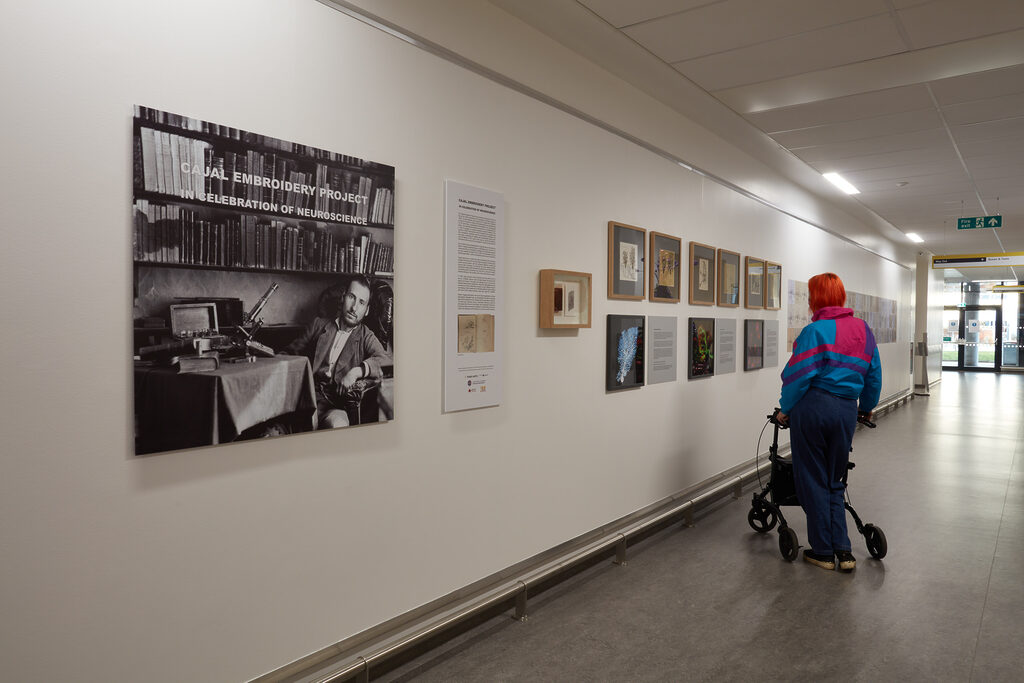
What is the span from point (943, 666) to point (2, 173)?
14.1 ft

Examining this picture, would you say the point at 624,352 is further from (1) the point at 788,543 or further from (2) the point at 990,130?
(2) the point at 990,130

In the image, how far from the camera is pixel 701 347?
6.05 m

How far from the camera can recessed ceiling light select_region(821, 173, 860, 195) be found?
7.95m

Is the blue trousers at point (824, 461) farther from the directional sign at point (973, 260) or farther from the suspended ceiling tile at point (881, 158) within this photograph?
the directional sign at point (973, 260)

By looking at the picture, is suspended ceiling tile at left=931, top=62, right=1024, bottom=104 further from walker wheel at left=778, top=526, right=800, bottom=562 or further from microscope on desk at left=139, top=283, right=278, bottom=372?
microscope on desk at left=139, top=283, right=278, bottom=372

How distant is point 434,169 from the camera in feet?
11.0

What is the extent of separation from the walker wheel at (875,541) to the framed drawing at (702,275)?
2207 millimetres

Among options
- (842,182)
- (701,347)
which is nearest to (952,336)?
(842,182)

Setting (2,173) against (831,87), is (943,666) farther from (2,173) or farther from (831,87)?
(2,173)

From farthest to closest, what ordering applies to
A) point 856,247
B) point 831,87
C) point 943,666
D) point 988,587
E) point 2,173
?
point 856,247 < point 831,87 < point 988,587 < point 943,666 < point 2,173

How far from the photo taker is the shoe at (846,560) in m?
4.50

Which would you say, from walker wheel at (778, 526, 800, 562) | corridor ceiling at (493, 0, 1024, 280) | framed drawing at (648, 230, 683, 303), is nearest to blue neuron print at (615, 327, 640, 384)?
framed drawing at (648, 230, 683, 303)

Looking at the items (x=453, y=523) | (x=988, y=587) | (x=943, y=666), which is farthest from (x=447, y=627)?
(x=988, y=587)

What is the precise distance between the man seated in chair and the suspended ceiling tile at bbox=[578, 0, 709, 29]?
6.89ft
